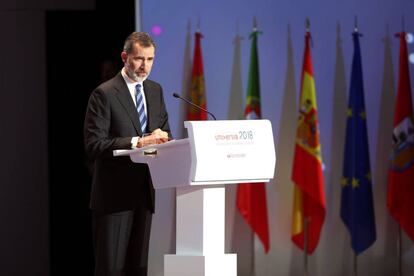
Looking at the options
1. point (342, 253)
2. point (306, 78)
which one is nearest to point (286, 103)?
point (306, 78)

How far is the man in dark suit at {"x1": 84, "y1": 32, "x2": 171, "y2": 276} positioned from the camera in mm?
4160

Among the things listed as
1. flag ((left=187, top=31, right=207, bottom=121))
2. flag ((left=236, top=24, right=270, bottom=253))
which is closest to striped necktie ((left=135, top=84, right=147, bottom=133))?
flag ((left=187, top=31, right=207, bottom=121))

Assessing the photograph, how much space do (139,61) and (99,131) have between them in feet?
1.30

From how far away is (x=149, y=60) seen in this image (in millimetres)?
4234

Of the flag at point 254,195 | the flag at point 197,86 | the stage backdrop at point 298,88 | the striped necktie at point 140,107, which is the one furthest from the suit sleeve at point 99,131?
the stage backdrop at point 298,88

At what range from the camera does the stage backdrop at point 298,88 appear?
7148mm

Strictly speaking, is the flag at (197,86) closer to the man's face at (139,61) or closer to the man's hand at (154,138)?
the man's face at (139,61)

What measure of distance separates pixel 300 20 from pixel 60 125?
2211 mm

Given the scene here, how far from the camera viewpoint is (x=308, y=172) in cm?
688

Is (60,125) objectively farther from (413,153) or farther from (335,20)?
(413,153)

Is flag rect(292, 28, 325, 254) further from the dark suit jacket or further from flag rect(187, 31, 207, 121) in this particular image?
the dark suit jacket

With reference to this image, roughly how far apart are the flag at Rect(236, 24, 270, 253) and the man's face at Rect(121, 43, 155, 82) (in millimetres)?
2744

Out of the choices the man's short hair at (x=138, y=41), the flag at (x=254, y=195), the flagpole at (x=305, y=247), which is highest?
the man's short hair at (x=138, y=41)

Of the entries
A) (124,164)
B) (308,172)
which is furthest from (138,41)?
(308,172)
